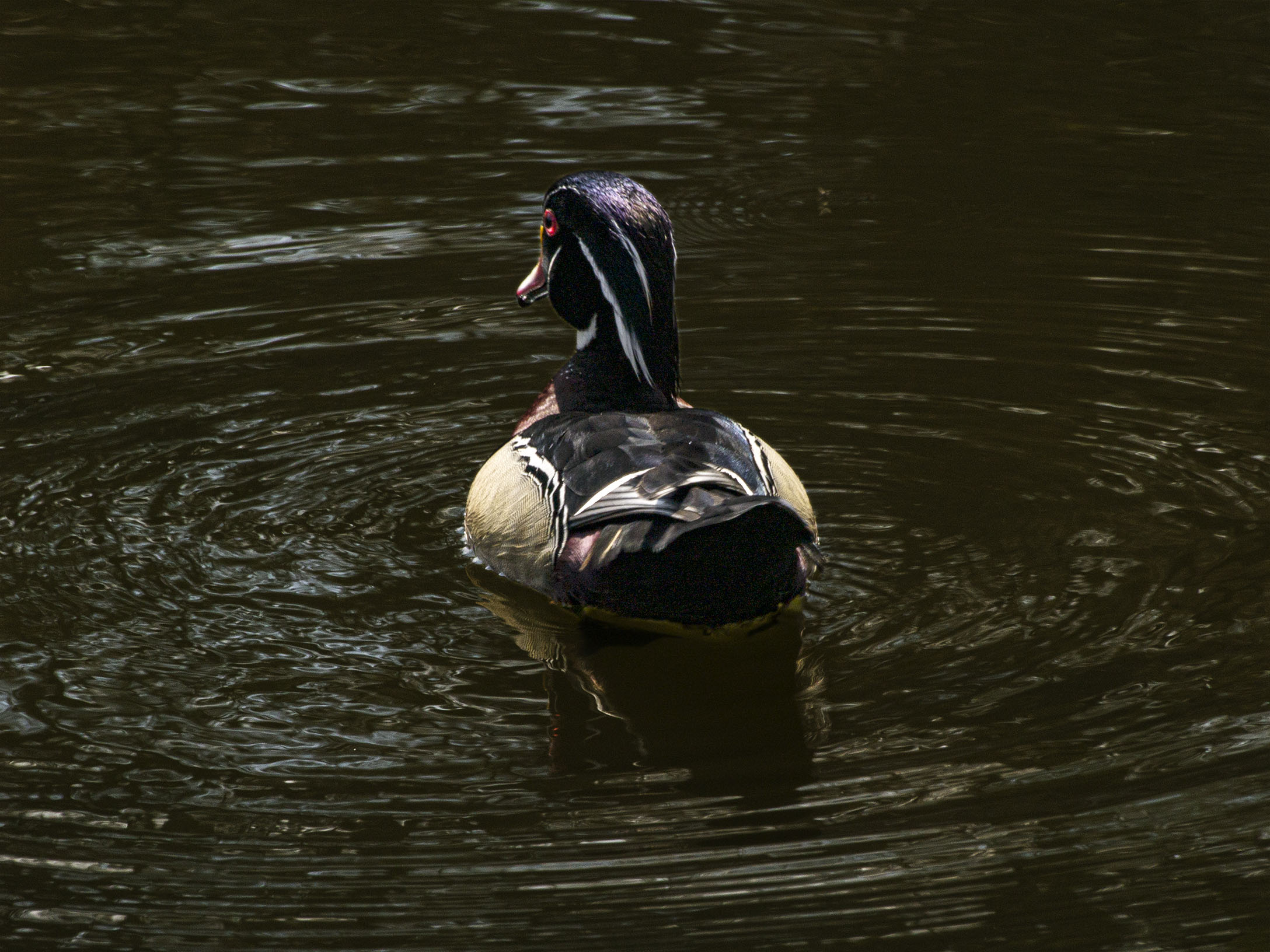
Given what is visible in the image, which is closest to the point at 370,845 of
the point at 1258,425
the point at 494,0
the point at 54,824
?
the point at 54,824

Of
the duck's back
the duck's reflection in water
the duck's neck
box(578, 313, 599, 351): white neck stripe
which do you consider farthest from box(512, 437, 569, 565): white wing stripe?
box(578, 313, 599, 351): white neck stripe

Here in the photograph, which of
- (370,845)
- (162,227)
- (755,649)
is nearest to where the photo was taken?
(370,845)

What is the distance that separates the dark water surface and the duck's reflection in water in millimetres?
24

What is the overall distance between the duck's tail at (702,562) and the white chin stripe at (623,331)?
119cm

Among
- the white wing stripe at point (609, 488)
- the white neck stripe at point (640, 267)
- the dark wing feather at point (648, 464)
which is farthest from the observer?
the white neck stripe at point (640, 267)

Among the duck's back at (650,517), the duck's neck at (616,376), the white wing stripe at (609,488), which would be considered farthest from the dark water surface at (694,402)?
the duck's neck at (616,376)

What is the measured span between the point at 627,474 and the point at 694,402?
8.01ft

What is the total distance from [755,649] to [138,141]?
7.21 metres

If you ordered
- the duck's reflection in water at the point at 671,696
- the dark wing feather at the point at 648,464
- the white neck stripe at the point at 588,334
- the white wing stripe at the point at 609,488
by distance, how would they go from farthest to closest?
the white neck stripe at the point at 588,334, the white wing stripe at the point at 609,488, the dark wing feather at the point at 648,464, the duck's reflection in water at the point at 671,696

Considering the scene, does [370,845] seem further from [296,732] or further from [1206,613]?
[1206,613]

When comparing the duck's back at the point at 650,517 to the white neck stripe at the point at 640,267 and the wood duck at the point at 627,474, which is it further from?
the white neck stripe at the point at 640,267

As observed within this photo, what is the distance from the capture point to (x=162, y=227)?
33.0 ft

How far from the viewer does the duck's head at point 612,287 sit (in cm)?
658

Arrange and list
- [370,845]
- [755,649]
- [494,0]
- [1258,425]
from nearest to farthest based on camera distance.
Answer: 1. [370,845]
2. [755,649]
3. [1258,425]
4. [494,0]
